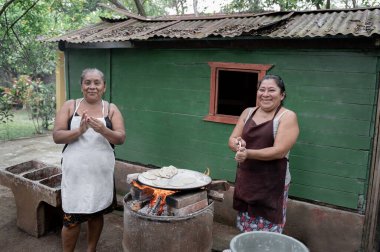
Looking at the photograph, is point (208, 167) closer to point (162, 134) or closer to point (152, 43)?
point (162, 134)

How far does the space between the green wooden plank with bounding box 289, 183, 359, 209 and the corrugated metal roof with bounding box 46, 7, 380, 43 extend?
2.06 meters

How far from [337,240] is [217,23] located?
368cm

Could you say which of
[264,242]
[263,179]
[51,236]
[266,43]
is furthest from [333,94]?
[51,236]

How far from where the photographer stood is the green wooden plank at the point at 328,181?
4.31 meters

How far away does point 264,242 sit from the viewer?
2.74 meters

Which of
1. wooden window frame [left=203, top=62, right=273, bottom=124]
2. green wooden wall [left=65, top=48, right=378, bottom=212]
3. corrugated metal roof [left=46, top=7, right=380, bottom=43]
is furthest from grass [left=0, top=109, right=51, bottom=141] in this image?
wooden window frame [left=203, top=62, right=273, bottom=124]

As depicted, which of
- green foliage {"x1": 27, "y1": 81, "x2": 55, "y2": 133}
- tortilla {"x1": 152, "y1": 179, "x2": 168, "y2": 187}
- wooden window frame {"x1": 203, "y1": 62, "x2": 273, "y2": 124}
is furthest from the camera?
green foliage {"x1": 27, "y1": 81, "x2": 55, "y2": 133}

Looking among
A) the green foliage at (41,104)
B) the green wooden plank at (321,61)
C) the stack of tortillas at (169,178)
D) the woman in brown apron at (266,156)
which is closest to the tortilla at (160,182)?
the stack of tortillas at (169,178)

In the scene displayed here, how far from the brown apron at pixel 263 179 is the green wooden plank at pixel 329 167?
150 cm

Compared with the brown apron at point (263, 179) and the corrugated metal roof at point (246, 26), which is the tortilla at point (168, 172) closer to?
the brown apron at point (263, 179)

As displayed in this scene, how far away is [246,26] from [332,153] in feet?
6.83

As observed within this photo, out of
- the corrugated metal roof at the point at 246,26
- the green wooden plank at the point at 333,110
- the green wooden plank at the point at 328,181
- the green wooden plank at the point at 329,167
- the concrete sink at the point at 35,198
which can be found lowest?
the concrete sink at the point at 35,198

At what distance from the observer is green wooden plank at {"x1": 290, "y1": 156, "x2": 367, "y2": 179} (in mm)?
4273

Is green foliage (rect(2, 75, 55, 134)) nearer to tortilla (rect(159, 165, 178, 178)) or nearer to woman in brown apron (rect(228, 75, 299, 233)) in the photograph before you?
tortilla (rect(159, 165, 178, 178))
